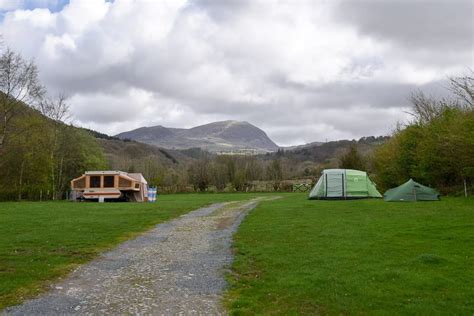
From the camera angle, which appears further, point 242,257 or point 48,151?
point 48,151

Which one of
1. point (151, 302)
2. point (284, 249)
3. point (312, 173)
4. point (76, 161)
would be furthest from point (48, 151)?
point (312, 173)

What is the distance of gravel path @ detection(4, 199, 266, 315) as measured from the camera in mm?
7906

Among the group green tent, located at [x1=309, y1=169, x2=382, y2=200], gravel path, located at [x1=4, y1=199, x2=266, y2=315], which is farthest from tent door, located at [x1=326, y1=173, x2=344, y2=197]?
gravel path, located at [x1=4, y1=199, x2=266, y2=315]

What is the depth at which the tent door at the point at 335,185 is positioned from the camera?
40.2 m

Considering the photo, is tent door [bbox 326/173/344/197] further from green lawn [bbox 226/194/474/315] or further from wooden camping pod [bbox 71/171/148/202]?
green lawn [bbox 226/194/474/315]

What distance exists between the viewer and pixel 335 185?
40281mm

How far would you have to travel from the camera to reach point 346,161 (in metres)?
69.2

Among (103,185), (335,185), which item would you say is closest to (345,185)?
(335,185)

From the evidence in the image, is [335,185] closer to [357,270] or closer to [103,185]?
[103,185]

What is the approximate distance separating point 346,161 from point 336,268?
60349mm

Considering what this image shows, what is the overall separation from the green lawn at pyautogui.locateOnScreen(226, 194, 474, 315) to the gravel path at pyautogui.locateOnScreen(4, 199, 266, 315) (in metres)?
0.62

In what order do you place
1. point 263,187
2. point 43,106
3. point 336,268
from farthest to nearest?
point 263,187 → point 43,106 → point 336,268

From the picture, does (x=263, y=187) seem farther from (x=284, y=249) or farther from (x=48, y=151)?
(x=284, y=249)

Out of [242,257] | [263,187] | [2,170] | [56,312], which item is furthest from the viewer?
[263,187]
